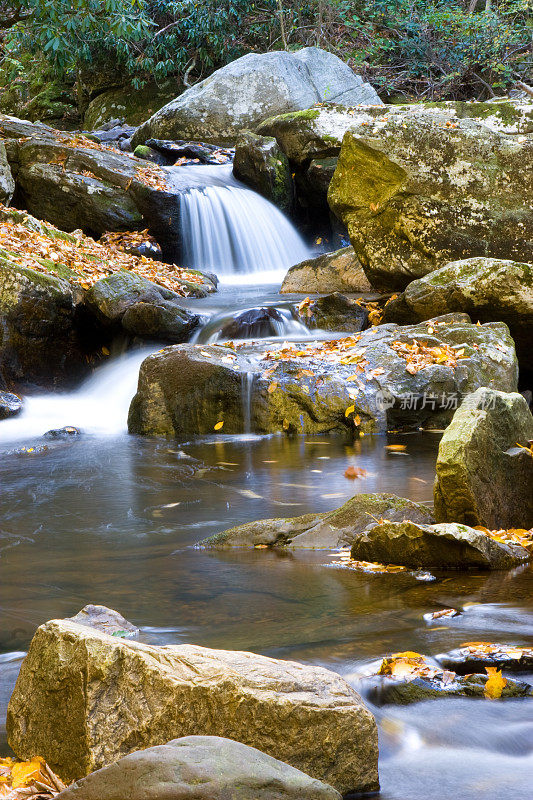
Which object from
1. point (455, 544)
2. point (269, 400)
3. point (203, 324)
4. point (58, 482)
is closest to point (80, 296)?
point (203, 324)

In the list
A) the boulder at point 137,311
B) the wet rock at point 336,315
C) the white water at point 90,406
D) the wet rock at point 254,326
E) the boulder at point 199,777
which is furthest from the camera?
the wet rock at point 336,315

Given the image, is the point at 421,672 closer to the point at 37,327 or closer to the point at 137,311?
the point at 137,311

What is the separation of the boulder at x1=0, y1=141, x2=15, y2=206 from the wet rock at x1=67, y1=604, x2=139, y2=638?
1197 cm

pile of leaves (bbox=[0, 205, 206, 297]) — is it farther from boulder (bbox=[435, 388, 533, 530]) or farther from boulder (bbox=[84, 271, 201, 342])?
boulder (bbox=[435, 388, 533, 530])

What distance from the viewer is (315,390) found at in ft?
27.3

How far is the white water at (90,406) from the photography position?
9.02m

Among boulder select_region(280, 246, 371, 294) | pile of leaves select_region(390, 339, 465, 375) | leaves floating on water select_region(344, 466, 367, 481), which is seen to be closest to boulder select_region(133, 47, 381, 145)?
boulder select_region(280, 246, 371, 294)

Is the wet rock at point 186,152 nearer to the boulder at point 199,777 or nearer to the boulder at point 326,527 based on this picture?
the boulder at point 326,527

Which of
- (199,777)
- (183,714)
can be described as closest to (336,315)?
(183,714)

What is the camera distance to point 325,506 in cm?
552

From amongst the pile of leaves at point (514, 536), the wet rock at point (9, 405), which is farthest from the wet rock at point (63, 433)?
the pile of leaves at point (514, 536)

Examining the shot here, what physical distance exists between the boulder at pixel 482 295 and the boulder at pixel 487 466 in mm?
4632

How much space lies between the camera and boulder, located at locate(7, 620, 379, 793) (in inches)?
78.2

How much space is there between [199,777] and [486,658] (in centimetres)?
145
